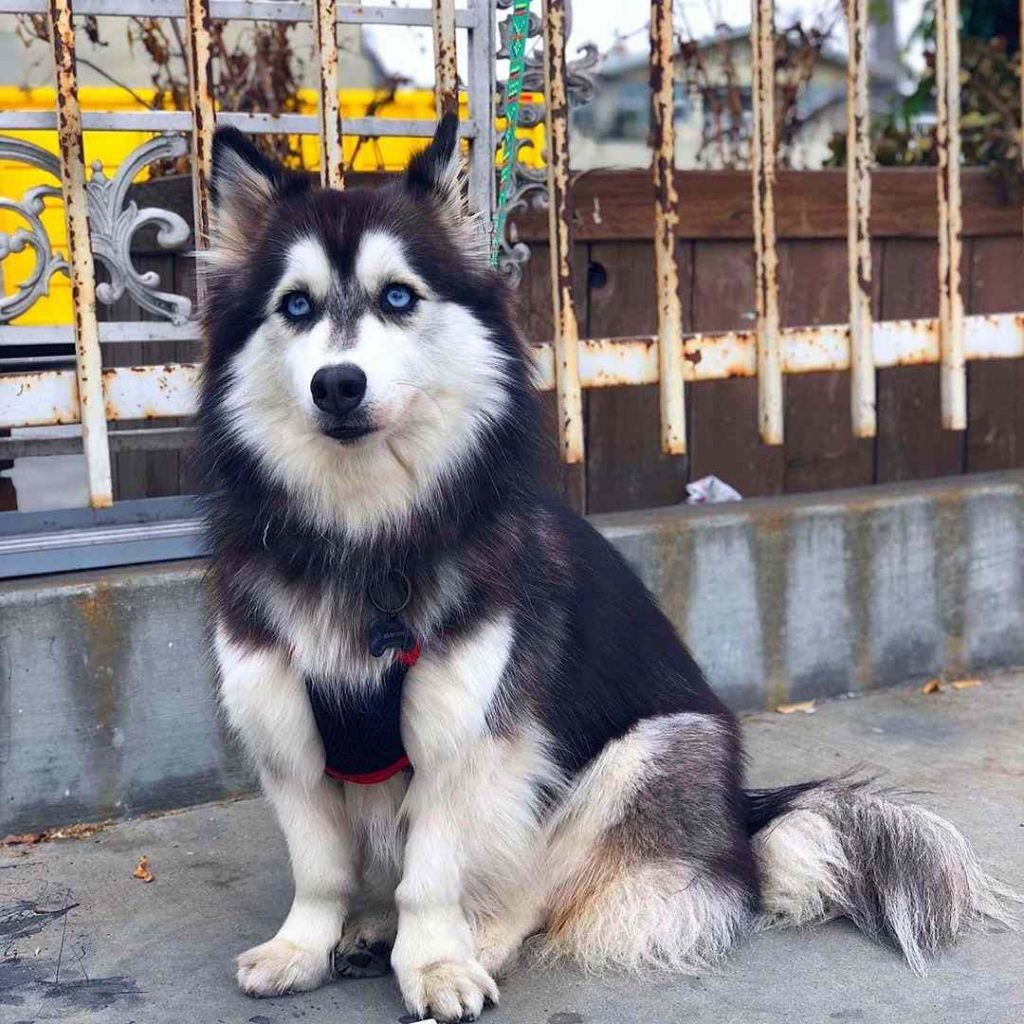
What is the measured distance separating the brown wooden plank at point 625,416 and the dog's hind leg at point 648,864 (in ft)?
6.69

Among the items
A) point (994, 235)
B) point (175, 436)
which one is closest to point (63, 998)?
point (175, 436)

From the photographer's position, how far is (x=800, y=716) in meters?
4.28

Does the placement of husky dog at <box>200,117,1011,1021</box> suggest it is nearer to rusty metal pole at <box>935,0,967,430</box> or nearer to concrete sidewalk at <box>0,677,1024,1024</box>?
concrete sidewalk at <box>0,677,1024,1024</box>

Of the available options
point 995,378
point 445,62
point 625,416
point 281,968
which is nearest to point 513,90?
point 445,62

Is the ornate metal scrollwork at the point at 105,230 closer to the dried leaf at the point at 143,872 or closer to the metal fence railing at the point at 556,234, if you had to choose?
the metal fence railing at the point at 556,234

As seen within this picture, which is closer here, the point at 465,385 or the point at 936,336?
the point at 465,385

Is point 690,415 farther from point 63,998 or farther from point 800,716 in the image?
point 63,998

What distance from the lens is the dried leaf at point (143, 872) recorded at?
3215 mm

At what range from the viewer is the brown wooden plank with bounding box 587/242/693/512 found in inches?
187

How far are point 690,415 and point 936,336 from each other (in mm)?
877

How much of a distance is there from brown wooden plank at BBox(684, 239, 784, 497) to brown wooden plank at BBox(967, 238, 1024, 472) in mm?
920

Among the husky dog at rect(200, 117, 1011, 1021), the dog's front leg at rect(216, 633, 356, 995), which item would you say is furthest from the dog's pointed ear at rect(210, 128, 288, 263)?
the dog's front leg at rect(216, 633, 356, 995)

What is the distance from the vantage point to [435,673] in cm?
259

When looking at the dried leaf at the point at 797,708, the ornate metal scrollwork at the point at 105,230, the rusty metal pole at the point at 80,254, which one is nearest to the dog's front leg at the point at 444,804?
the rusty metal pole at the point at 80,254
